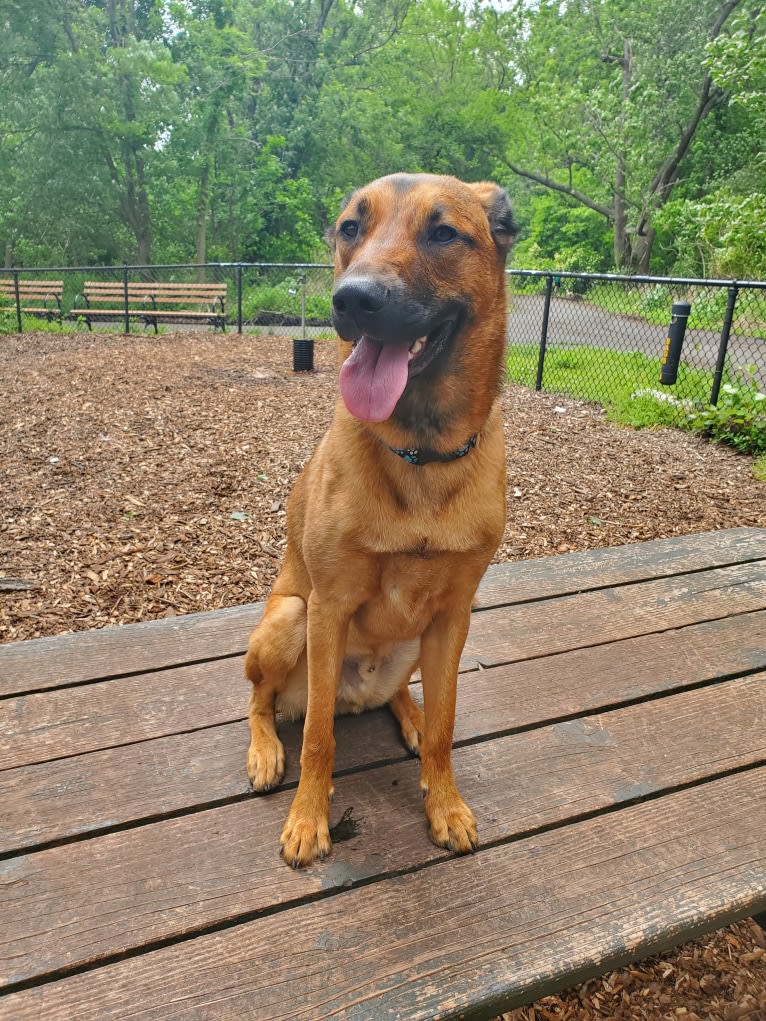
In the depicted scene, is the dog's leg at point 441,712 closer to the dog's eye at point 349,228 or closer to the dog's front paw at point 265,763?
the dog's front paw at point 265,763

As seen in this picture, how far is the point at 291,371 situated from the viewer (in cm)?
918

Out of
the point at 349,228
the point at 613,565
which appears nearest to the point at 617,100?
the point at 613,565

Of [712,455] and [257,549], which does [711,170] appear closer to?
[712,455]

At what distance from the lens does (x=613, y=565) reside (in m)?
3.05

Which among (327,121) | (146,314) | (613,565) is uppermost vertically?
(327,121)

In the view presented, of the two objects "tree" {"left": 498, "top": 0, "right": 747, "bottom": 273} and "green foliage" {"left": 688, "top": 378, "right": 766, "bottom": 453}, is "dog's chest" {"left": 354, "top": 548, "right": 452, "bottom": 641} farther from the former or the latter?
"tree" {"left": 498, "top": 0, "right": 747, "bottom": 273}

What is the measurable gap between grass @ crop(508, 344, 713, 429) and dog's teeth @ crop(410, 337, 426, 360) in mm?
5451

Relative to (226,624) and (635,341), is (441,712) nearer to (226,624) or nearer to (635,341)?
(226,624)

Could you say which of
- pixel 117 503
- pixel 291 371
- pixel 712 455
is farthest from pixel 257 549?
pixel 291 371

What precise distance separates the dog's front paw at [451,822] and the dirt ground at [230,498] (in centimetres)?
52

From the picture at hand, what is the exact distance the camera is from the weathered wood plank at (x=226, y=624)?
2.16 m

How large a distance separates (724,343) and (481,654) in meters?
5.24

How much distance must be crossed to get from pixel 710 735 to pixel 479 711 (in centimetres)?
66

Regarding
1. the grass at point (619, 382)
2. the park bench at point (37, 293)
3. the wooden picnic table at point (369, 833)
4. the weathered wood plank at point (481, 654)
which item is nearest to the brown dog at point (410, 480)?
the wooden picnic table at point (369, 833)
